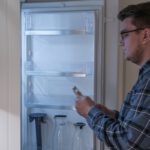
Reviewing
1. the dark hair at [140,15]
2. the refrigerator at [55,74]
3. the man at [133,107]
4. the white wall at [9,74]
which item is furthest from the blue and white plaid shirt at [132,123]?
the refrigerator at [55,74]

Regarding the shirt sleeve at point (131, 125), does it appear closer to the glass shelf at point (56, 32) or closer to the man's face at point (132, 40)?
the man's face at point (132, 40)

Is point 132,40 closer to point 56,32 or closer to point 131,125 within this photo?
point 131,125

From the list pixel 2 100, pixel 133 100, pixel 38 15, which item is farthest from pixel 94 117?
pixel 38 15

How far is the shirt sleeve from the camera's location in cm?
107

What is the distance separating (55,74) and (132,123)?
1072 millimetres

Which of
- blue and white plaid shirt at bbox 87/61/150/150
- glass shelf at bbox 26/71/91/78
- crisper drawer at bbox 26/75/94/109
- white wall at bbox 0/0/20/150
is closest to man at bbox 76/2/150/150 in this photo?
blue and white plaid shirt at bbox 87/61/150/150

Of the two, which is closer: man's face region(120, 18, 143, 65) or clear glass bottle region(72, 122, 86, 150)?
man's face region(120, 18, 143, 65)

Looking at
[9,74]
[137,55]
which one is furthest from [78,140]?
[137,55]

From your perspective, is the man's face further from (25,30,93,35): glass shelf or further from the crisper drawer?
the crisper drawer

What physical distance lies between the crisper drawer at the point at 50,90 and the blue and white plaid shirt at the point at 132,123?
3.11ft

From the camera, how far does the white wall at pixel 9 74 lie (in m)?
1.49

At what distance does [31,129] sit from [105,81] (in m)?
0.64

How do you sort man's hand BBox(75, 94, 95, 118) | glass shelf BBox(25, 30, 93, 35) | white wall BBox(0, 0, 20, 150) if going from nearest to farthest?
man's hand BBox(75, 94, 95, 118) → white wall BBox(0, 0, 20, 150) → glass shelf BBox(25, 30, 93, 35)

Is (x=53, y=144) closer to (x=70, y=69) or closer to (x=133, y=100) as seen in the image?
(x=70, y=69)
